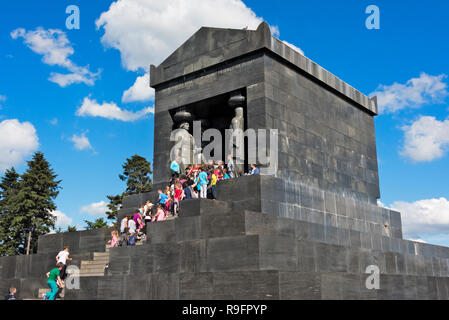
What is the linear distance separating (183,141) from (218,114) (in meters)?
2.40

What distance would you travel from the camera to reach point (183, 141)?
20.7 m

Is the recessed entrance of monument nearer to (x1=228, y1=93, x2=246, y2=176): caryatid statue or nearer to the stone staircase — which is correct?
(x1=228, y1=93, x2=246, y2=176): caryatid statue

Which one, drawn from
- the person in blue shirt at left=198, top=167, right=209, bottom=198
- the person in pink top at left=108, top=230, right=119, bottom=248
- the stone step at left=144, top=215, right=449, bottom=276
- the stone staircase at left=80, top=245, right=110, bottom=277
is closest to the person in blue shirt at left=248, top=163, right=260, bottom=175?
the person in blue shirt at left=198, top=167, right=209, bottom=198

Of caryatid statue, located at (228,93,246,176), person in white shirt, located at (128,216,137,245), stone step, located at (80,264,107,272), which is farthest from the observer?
caryatid statue, located at (228,93,246,176)

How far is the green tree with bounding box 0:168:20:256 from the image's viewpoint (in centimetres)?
4050

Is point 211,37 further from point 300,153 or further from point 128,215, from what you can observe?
point 128,215

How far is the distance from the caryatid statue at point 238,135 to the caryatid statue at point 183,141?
2.78 m

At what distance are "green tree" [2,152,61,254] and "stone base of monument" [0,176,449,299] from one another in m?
24.0

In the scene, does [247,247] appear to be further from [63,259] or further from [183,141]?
[183,141]

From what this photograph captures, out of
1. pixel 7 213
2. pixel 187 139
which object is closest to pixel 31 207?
pixel 7 213

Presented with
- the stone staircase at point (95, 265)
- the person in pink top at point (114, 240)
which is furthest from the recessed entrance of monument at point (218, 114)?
the stone staircase at point (95, 265)

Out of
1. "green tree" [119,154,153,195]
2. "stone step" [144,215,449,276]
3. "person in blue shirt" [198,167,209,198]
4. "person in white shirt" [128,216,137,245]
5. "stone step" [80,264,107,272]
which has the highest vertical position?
"green tree" [119,154,153,195]

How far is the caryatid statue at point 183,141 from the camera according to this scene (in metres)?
20.5

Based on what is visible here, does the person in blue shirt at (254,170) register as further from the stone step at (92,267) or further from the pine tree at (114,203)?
the pine tree at (114,203)
